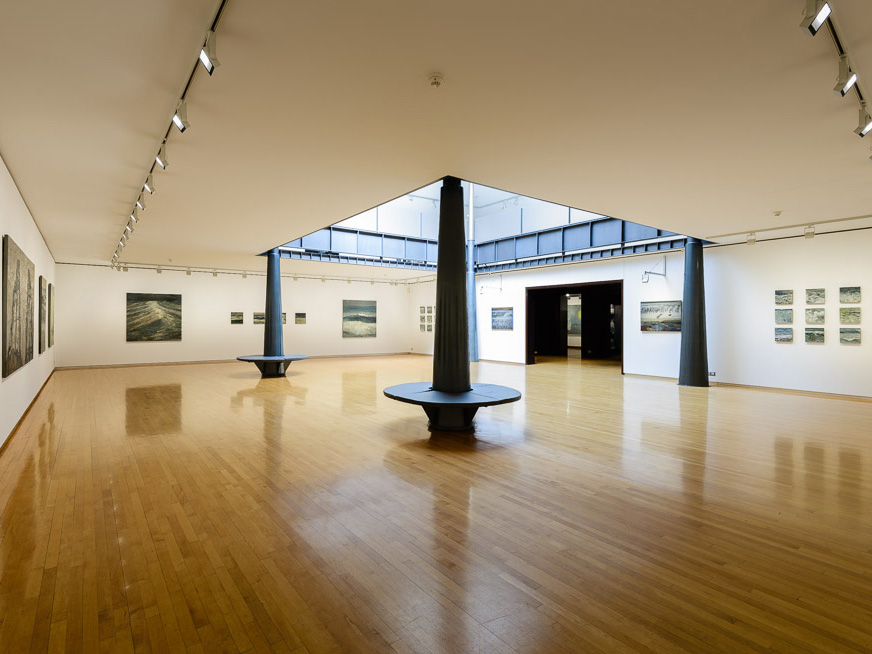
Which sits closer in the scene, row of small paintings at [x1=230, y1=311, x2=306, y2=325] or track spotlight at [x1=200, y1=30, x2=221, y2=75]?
→ track spotlight at [x1=200, y1=30, x2=221, y2=75]

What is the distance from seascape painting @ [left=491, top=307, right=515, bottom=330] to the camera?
20.1 metres

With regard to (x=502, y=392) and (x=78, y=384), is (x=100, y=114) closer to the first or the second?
(x=502, y=392)

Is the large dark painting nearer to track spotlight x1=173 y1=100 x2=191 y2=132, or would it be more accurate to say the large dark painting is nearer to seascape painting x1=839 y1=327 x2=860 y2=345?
track spotlight x1=173 y1=100 x2=191 y2=132

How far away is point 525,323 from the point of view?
19.4 m

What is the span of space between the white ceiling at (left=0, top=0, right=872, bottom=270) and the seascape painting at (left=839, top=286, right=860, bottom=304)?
4.61m

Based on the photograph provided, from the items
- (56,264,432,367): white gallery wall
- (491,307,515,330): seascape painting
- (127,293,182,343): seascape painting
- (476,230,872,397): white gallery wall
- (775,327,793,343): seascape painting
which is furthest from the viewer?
(491,307,515,330): seascape painting

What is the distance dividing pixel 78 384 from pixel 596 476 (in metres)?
14.8

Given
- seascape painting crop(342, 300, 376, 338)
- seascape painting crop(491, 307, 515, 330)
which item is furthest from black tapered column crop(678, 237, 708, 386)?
seascape painting crop(342, 300, 376, 338)

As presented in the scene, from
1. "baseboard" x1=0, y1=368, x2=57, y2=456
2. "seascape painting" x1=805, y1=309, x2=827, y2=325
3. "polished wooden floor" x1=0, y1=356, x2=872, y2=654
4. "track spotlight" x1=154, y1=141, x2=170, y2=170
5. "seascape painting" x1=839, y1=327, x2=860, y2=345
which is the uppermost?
"track spotlight" x1=154, y1=141, x2=170, y2=170

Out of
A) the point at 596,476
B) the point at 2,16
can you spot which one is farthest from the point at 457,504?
the point at 2,16

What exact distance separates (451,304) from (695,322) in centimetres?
912

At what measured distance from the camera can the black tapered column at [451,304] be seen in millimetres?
7598

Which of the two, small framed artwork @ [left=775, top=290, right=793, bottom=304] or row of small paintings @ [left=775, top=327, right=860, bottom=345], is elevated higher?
small framed artwork @ [left=775, top=290, right=793, bottom=304]

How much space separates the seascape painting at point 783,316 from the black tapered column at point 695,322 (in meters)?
1.82
